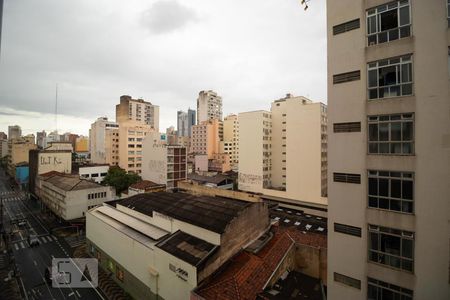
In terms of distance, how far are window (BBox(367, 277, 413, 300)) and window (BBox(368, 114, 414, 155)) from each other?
23.1 ft

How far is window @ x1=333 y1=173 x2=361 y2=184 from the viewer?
12.4 meters

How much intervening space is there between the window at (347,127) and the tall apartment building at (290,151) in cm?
3673

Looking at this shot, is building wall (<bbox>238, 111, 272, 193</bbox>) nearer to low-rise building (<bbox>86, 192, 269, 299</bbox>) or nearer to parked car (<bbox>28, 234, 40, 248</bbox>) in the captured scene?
low-rise building (<bbox>86, 192, 269, 299</bbox>)

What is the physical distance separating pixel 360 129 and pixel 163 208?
23800mm

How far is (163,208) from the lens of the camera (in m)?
27.6

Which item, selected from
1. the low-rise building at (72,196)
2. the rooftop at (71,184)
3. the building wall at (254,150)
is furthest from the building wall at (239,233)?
the rooftop at (71,184)

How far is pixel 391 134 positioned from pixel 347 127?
216 cm

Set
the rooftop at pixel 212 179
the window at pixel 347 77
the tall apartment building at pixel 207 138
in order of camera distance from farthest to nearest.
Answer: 1. the tall apartment building at pixel 207 138
2. the rooftop at pixel 212 179
3. the window at pixel 347 77

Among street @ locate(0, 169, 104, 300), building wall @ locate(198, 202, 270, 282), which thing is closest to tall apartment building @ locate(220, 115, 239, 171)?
street @ locate(0, 169, 104, 300)

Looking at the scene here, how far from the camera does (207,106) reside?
127 m

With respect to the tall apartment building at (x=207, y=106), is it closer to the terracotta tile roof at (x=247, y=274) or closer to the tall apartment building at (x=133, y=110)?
the tall apartment building at (x=133, y=110)

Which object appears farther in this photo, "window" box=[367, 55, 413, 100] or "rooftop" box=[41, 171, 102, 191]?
Result: "rooftop" box=[41, 171, 102, 191]

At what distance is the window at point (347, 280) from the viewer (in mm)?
12180

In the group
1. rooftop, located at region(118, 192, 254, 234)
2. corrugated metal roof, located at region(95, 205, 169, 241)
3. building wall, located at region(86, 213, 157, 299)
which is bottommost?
building wall, located at region(86, 213, 157, 299)
